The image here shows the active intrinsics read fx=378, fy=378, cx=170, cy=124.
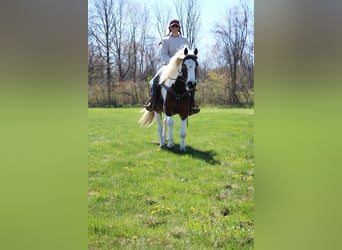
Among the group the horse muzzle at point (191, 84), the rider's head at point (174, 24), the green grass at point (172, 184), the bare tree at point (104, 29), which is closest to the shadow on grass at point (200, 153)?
the green grass at point (172, 184)

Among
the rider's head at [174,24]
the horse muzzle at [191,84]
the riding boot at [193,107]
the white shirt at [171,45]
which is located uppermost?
the rider's head at [174,24]

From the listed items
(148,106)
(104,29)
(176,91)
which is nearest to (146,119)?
(148,106)

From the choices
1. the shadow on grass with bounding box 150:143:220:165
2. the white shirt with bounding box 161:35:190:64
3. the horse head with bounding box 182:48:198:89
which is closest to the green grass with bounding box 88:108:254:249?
the shadow on grass with bounding box 150:143:220:165

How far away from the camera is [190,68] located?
1451 mm

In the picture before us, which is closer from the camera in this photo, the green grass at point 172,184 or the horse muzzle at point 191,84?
the green grass at point 172,184

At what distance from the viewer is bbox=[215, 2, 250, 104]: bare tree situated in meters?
1.34

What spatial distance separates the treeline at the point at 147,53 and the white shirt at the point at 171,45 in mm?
23

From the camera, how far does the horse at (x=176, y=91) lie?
144 centimetres

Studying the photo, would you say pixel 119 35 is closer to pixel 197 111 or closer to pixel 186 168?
pixel 197 111

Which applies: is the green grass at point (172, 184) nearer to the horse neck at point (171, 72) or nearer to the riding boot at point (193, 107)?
the riding boot at point (193, 107)

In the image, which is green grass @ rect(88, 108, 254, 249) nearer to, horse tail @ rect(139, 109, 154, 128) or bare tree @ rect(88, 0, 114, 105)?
horse tail @ rect(139, 109, 154, 128)

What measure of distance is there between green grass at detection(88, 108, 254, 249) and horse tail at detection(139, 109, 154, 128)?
2cm

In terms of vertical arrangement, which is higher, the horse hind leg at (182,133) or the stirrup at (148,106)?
the stirrup at (148,106)
